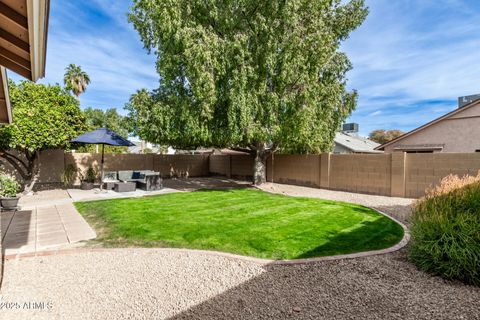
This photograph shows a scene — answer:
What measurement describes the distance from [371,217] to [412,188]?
181 inches

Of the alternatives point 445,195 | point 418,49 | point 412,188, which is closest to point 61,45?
point 445,195

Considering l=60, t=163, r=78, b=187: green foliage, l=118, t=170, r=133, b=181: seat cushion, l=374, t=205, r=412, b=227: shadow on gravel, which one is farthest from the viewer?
l=118, t=170, r=133, b=181: seat cushion

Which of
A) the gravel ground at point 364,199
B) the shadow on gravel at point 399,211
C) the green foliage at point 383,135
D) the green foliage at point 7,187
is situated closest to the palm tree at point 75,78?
the green foliage at point 7,187

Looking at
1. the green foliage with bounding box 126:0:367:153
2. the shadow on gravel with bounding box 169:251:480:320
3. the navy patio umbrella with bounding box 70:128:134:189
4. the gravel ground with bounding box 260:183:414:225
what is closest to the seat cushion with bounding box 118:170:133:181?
the navy patio umbrella with bounding box 70:128:134:189

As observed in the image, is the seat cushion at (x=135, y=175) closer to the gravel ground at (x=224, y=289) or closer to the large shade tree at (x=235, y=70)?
the large shade tree at (x=235, y=70)

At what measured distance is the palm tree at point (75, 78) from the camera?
29.0 meters

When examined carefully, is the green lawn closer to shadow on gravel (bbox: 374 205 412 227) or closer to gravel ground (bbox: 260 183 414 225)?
shadow on gravel (bbox: 374 205 412 227)

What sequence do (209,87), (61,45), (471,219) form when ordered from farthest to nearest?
(61,45)
(209,87)
(471,219)

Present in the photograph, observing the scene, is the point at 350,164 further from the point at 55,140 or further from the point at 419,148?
the point at 55,140

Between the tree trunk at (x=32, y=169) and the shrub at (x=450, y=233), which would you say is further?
the tree trunk at (x=32, y=169)

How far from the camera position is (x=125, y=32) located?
15.0m

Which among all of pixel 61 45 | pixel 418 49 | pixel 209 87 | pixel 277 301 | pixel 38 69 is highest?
pixel 418 49

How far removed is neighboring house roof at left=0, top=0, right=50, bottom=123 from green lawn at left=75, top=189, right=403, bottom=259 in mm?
3814

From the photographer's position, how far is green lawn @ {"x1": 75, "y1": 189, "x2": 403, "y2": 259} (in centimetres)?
552
